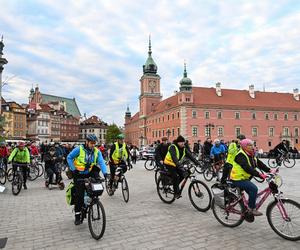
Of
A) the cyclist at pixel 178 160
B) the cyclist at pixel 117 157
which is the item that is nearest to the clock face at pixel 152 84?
the cyclist at pixel 117 157

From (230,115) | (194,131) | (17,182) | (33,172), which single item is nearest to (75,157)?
(17,182)

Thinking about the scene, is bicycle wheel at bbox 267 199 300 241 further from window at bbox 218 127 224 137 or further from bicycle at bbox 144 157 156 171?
window at bbox 218 127 224 137

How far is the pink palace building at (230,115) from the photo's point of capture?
242 feet

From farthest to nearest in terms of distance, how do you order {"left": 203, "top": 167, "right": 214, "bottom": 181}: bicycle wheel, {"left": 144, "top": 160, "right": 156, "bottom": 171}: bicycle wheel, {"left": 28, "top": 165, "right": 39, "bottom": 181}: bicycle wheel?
{"left": 144, "top": 160, "right": 156, "bottom": 171}: bicycle wheel
{"left": 28, "top": 165, "right": 39, "bottom": 181}: bicycle wheel
{"left": 203, "top": 167, "right": 214, "bottom": 181}: bicycle wheel

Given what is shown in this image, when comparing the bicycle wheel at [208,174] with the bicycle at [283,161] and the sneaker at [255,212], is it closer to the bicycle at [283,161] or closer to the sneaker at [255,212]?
Answer: the bicycle at [283,161]

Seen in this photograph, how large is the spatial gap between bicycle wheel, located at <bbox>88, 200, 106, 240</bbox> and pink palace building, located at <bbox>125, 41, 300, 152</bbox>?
65.2 meters

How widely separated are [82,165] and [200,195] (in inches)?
121

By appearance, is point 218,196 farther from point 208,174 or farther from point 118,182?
point 208,174

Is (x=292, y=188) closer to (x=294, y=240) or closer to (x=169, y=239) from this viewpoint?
(x=294, y=240)

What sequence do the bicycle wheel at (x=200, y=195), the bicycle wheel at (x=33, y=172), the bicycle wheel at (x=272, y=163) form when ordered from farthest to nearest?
the bicycle wheel at (x=272, y=163), the bicycle wheel at (x=33, y=172), the bicycle wheel at (x=200, y=195)

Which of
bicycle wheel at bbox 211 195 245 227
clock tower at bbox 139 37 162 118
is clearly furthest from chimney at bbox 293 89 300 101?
bicycle wheel at bbox 211 195 245 227

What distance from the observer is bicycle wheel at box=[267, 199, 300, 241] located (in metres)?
5.16

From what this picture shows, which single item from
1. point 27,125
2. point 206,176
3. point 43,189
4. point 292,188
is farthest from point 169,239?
point 27,125

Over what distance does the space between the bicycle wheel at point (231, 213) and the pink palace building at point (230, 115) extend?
63968 mm
